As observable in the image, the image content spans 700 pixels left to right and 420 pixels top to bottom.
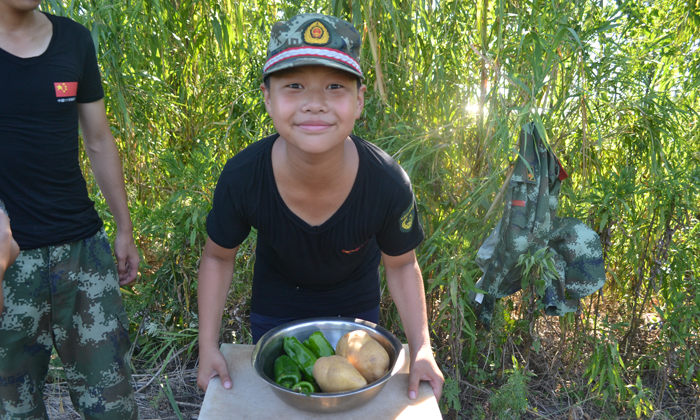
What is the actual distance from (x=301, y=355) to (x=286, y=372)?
0.05 metres

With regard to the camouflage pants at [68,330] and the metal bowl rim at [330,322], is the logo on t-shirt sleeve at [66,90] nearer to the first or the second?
the camouflage pants at [68,330]

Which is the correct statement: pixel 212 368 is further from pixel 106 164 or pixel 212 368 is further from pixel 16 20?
pixel 16 20

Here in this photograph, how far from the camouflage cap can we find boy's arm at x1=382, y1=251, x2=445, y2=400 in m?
0.55

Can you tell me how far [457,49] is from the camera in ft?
7.02

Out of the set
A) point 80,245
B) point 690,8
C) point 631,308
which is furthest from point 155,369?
point 690,8

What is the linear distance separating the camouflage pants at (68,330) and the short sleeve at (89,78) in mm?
455

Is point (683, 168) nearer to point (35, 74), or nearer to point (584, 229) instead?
point (584, 229)

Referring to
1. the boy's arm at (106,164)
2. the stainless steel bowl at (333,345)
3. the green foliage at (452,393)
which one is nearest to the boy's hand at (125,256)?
the boy's arm at (106,164)

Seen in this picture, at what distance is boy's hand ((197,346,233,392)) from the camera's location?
47.5 inches

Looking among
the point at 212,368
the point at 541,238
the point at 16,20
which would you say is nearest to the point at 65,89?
the point at 16,20

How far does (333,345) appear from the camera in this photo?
124 centimetres

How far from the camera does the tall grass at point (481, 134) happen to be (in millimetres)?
1943

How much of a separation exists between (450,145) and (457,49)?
16.8 inches

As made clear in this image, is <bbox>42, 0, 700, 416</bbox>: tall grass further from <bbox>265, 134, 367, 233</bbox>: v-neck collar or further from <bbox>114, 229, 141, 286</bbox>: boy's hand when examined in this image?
<bbox>265, 134, 367, 233</bbox>: v-neck collar
